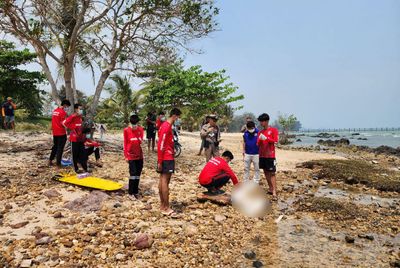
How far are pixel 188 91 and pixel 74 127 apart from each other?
21.3 meters

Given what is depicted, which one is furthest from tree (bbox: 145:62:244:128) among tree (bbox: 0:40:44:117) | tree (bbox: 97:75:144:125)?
tree (bbox: 0:40:44:117)

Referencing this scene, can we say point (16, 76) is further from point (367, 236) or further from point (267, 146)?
point (367, 236)

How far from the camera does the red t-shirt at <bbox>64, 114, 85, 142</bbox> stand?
343 inches

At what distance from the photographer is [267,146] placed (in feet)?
28.1

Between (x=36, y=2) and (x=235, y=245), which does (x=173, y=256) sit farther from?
(x=36, y=2)

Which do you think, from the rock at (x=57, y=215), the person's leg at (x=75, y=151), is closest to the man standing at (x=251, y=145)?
the person's leg at (x=75, y=151)

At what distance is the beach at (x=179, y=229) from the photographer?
504 cm

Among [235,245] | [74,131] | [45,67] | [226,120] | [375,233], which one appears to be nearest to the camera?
[235,245]

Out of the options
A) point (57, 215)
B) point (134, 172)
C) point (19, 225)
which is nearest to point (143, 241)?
point (57, 215)

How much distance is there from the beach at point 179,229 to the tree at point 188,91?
68.2ft

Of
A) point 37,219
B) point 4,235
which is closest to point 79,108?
point 37,219

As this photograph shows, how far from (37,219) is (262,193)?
569 cm

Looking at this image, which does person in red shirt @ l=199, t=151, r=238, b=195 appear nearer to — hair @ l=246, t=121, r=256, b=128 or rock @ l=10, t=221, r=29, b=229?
hair @ l=246, t=121, r=256, b=128

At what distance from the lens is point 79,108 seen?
8977 mm
